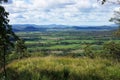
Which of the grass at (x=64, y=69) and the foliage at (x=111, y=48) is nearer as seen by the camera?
the grass at (x=64, y=69)

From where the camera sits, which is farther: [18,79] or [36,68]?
[36,68]

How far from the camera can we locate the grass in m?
13.3

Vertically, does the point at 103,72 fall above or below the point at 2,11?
below

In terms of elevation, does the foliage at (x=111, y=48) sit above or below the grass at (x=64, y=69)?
below

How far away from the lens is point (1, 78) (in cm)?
1362

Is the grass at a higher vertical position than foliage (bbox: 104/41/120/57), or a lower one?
higher

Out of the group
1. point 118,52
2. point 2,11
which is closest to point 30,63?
point 2,11

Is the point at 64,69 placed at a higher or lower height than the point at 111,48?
higher

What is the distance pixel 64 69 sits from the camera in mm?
13984

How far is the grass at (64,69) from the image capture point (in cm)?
1327

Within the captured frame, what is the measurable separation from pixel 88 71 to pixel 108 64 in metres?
2.00

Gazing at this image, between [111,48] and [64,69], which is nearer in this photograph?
[64,69]

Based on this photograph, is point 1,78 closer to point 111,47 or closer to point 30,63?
point 30,63

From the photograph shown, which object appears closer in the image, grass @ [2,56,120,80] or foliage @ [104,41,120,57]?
grass @ [2,56,120,80]
